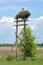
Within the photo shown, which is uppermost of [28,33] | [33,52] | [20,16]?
[20,16]

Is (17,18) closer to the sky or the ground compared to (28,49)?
closer to the sky

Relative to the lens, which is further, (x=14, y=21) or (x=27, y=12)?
(x=14, y=21)

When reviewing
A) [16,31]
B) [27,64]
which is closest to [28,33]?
[16,31]

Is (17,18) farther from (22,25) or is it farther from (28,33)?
(28,33)

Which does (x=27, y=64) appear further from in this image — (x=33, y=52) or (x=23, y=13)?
(x=33, y=52)

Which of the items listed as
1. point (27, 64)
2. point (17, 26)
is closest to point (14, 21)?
point (17, 26)

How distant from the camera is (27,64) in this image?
1049 inches

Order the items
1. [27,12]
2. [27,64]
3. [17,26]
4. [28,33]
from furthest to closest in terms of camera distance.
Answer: [28,33], [17,26], [27,12], [27,64]

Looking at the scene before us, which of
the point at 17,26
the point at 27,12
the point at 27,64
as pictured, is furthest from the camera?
the point at 17,26

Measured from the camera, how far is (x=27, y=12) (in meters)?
32.4

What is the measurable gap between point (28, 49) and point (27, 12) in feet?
55.5

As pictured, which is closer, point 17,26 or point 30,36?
point 17,26

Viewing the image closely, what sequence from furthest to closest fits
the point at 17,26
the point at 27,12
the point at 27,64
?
the point at 17,26 → the point at 27,12 → the point at 27,64

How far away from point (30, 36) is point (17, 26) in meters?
14.6
